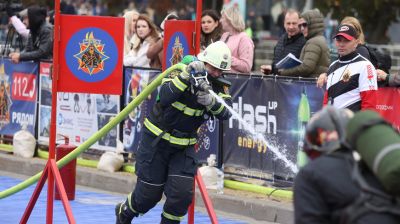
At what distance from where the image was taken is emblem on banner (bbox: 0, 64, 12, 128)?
45.9ft

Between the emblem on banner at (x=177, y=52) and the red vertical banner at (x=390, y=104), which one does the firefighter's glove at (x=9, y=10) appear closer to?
the emblem on banner at (x=177, y=52)

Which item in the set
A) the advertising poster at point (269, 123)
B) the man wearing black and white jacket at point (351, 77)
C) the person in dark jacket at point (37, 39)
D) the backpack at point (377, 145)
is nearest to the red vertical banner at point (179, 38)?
the man wearing black and white jacket at point (351, 77)

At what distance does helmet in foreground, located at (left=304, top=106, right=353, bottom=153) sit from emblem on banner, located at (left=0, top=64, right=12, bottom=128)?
9.91m

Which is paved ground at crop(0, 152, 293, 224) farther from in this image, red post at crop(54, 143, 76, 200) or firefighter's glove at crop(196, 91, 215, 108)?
firefighter's glove at crop(196, 91, 215, 108)

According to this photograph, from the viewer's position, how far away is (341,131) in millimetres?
4508

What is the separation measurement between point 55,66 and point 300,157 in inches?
126

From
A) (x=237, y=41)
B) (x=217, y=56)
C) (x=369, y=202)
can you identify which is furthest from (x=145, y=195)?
(x=369, y=202)

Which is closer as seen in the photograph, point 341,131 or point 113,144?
point 341,131

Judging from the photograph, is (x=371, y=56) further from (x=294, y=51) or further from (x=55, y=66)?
(x=55, y=66)

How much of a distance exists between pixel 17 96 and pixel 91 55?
5494 millimetres

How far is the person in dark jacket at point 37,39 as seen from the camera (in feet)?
44.0

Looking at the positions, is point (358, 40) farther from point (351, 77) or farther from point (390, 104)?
point (390, 104)

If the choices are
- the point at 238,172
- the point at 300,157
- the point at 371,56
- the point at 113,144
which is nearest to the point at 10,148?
the point at 113,144

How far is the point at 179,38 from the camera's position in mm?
8680
